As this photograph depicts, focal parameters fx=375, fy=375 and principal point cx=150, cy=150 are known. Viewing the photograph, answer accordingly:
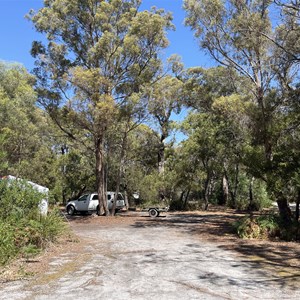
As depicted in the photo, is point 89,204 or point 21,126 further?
point 89,204

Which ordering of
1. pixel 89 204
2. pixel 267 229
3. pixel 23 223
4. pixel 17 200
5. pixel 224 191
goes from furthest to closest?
pixel 224 191 → pixel 89 204 → pixel 267 229 → pixel 17 200 → pixel 23 223

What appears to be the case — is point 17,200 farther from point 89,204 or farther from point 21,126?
point 21,126

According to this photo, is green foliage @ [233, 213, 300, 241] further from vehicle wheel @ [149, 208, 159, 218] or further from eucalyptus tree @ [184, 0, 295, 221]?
vehicle wheel @ [149, 208, 159, 218]

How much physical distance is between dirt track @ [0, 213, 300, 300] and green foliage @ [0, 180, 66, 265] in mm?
922

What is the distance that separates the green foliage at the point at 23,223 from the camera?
27.3ft

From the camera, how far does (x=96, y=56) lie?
20.0m

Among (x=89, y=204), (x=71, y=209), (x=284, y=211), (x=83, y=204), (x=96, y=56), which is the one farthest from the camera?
(x=71, y=209)

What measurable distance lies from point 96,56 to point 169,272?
15.0 m

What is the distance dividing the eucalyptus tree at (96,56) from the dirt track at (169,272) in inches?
388

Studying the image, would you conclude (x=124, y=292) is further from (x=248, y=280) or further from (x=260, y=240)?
(x=260, y=240)

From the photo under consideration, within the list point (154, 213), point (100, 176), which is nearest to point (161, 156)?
point (154, 213)

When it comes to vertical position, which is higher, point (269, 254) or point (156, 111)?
point (156, 111)

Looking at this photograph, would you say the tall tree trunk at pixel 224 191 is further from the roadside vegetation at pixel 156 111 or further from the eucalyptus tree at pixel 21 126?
the eucalyptus tree at pixel 21 126

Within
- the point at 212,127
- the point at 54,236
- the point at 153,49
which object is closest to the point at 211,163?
the point at 212,127
